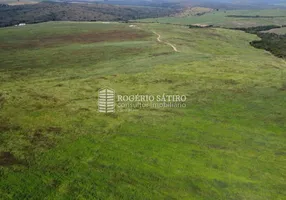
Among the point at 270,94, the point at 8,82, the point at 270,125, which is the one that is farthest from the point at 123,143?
the point at 8,82

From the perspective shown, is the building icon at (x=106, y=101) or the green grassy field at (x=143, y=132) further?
the building icon at (x=106, y=101)

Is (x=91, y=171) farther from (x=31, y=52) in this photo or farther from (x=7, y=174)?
(x=31, y=52)

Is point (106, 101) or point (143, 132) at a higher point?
point (106, 101)

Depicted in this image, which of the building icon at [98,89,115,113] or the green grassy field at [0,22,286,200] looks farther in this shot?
the building icon at [98,89,115,113]

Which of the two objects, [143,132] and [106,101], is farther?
[106,101]
